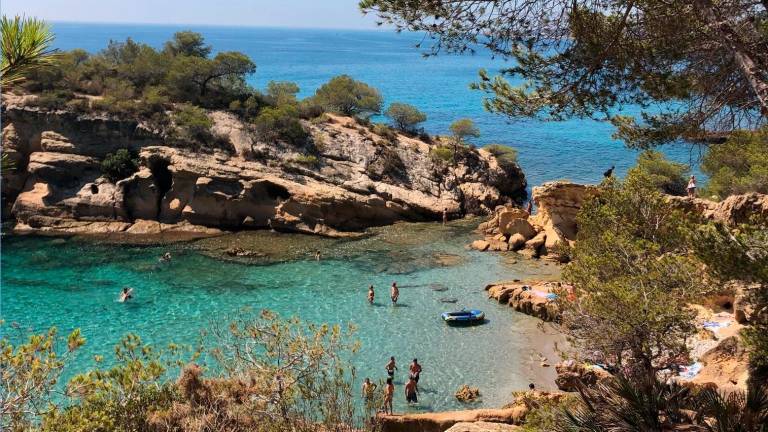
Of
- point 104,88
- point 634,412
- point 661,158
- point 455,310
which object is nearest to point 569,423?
point 634,412

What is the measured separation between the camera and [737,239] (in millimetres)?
8258

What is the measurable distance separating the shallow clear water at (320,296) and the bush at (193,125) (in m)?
8.26

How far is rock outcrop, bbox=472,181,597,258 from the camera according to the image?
2964cm

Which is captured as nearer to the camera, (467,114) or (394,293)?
(394,293)

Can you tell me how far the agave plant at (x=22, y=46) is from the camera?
4945 mm

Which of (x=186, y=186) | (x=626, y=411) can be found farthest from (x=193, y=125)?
(x=626, y=411)

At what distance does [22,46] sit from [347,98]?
43.9 m

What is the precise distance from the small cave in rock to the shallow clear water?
5124mm

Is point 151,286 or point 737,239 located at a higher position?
point 737,239

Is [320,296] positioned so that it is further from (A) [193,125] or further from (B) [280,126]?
(B) [280,126]

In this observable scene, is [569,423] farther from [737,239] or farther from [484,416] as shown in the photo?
[484,416]

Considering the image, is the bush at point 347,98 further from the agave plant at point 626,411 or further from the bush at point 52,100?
the agave plant at point 626,411

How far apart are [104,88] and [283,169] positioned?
14.5 metres

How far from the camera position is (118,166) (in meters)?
35.3
